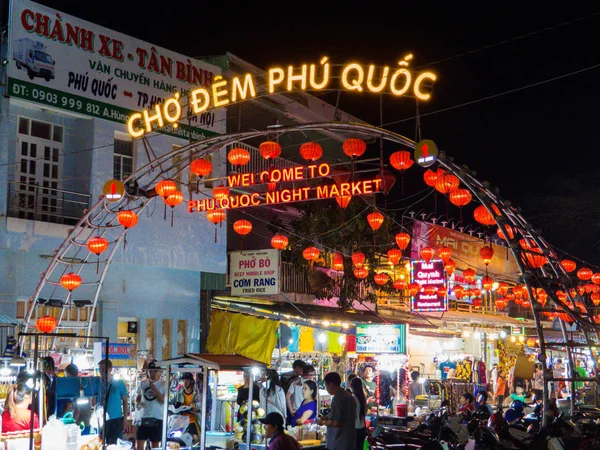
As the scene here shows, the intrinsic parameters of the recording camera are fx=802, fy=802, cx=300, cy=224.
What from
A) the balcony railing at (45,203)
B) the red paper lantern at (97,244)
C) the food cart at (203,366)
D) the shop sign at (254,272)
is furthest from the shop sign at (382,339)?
the food cart at (203,366)

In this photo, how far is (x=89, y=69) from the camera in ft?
69.7

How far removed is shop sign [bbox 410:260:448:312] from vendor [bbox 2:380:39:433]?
750 inches

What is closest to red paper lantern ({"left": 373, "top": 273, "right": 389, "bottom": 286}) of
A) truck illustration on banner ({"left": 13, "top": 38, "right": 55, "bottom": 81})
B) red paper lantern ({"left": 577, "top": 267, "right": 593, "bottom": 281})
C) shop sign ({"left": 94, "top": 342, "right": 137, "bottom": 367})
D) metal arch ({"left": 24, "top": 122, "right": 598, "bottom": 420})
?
red paper lantern ({"left": 577, "top": 267, "right": 593, "bottom": 281})

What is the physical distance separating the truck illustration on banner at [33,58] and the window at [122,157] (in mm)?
2926

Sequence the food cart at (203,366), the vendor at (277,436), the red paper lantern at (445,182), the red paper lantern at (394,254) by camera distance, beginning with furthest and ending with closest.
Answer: the red paper lantern at (394,254) < the red paper lantern at (445,182) < the food cart at (203,366) < the vendor at (277,436)

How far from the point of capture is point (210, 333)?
81.3 ft

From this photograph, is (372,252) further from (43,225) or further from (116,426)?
(116,426)

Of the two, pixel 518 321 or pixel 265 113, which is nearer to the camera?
pixel 265 113

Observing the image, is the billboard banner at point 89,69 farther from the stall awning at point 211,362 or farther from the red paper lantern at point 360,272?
the red paper lantern at point 360,272

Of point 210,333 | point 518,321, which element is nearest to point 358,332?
point 210,333

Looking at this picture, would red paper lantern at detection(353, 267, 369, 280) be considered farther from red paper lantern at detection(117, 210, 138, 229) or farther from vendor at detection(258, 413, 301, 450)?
vendor at detection(258, 413, 301, 450)

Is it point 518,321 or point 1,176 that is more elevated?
point 1,176

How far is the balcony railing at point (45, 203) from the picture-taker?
1994 cm

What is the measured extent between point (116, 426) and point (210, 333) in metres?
9.64
